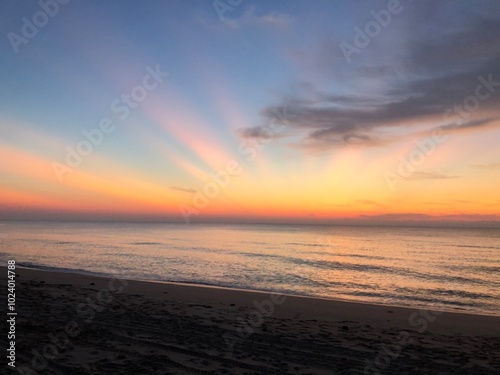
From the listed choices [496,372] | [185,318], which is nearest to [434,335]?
[496,372]

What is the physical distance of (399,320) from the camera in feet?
45.9

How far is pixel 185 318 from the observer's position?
476 inches

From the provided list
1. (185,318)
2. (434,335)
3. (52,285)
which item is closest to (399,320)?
(434,335)

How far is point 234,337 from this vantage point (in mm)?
9914

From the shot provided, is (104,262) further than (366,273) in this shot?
Yes

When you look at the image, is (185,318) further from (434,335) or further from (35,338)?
(434,335)

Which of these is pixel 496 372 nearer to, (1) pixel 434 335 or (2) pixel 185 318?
(1) pixel 434 335

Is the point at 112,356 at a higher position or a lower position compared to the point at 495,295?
higher

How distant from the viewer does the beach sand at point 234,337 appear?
7.68 meters

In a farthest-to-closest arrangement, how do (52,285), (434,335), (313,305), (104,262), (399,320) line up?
(104,262), (52,285), (313,305), (399,320), (434,335)

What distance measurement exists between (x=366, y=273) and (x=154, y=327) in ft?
83.9

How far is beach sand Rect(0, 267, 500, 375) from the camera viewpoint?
302 inches

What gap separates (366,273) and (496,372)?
24.7 meters

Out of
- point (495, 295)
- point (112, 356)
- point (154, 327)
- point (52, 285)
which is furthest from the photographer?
point (495, 295)
